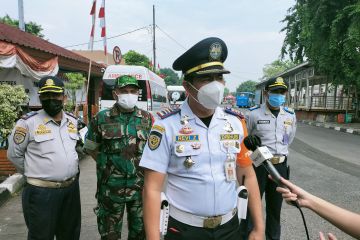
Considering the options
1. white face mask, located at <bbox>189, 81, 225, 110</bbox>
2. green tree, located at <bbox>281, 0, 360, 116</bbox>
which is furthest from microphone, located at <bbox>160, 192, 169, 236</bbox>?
green tree, located at <bbox>281, 0, 360, 116</bbox>

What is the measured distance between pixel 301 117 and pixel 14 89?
81.8 ft

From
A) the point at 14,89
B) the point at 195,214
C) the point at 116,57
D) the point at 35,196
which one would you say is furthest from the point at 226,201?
the point at 116,57

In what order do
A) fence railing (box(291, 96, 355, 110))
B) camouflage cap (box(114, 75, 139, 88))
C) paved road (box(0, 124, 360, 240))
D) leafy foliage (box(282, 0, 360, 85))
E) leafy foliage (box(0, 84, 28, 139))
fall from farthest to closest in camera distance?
fence railing (box(291, 96, 355, 110)), leafy foliage (box(282, 0, 360, 85)), leafy foliage (box(0, 84, 28, 139)), paved road (box(0, 124, 360, 240)), camouflage cap (box(114, 75, 139, 88))

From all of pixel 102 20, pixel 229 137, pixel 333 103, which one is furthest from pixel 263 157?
pixel 333 103

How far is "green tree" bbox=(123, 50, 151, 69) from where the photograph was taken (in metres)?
45.8

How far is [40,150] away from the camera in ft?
9.90

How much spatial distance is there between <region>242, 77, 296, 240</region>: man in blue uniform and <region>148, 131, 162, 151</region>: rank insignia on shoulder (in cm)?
202

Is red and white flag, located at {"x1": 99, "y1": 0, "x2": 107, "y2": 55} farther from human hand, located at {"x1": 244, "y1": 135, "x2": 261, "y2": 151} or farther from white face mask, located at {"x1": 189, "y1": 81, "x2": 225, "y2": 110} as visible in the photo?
human hand, located at {"x1": 244, "y1": 135, "x2": 261, "y2": 151}

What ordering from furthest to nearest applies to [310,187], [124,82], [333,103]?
[333,103], [310,187], [124,82]

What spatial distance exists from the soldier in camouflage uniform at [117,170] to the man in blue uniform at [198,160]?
4.26ft

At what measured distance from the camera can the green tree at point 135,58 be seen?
150 feet

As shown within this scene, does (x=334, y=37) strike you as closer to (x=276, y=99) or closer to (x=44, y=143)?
(x=276, y=99)

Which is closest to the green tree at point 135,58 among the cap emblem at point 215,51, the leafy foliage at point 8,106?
the leafy foliage at point 8,106

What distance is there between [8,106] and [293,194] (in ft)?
17.5
